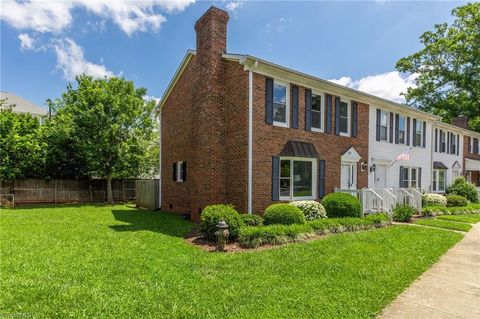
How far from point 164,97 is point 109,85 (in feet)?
20.7

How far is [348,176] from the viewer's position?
1391 cm

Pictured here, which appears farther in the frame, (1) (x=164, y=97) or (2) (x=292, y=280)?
(1) (x=164, y=97)

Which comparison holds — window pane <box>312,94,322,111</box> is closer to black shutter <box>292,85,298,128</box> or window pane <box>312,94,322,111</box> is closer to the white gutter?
black shutter <box>292,85,298,128</box>

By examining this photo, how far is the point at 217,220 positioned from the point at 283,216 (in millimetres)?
2210

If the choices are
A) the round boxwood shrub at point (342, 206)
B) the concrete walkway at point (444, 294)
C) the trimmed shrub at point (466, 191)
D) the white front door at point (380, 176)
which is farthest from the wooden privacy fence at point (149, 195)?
the trimmed shrub at point (466, 191)

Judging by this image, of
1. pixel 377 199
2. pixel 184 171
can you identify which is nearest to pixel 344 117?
pixel 377 199

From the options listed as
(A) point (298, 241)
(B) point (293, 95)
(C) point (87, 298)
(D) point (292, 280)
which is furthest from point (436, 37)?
(C) point (87, 298)

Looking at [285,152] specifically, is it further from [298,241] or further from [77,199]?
[77,199]

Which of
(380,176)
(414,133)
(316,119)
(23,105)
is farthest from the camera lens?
(23,105)

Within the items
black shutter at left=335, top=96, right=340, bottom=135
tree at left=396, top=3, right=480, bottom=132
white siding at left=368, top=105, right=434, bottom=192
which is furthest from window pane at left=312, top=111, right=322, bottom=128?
tree at left=396, top=3, right=480, bottom=132

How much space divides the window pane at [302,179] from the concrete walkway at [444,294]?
549cm

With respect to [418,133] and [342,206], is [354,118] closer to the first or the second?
[342,206]

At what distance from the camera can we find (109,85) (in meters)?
20.2

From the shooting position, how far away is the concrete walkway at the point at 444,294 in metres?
4.01
